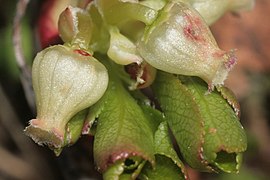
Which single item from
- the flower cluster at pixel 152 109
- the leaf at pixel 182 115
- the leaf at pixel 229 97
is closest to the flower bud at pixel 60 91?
the flower cluster at pixel 152 109

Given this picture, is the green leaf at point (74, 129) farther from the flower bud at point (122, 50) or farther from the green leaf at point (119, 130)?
the flower bud at point (122, 50)

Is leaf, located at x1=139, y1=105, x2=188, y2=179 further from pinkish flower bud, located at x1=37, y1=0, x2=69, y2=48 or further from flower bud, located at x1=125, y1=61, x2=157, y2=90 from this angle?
pinkish flower bud, located at x1=37, y1=0, x2=69, y2=48

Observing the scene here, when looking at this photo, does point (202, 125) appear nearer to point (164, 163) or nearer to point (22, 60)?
point (164, 163)

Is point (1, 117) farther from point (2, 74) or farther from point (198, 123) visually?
point (198, 123)

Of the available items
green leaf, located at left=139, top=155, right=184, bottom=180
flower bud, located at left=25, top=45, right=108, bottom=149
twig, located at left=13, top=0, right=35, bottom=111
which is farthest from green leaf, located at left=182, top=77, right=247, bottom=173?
twig, located at left=13, top=0, right=35, bottom=111

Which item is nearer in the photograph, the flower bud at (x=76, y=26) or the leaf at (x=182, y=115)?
the leaf at (x=182, y=115)

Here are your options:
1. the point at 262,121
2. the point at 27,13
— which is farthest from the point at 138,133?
the point at 262,121
